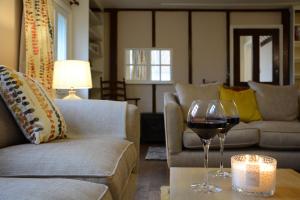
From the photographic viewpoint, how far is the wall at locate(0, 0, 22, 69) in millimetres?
2805

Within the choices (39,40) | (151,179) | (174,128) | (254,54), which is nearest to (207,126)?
(174,128)

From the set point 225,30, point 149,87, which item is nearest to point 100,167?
point 149,87

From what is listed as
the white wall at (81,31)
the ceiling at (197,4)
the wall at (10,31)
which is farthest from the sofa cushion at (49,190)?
the ceiling at (197,4)

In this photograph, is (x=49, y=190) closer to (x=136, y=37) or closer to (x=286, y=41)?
(x=136, y=37)

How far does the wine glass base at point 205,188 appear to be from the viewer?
1.11m

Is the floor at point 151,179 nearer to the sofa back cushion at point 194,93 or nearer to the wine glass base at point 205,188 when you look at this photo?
the sofa back cushion at point 194,93

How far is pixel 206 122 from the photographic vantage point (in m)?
1.13

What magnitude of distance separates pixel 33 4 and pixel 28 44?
403mm

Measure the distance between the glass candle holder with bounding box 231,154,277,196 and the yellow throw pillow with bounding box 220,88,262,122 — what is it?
2.44 meters

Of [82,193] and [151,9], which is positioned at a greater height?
[151,9]

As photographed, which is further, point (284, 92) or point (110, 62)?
point (110, 62)

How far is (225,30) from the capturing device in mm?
6789

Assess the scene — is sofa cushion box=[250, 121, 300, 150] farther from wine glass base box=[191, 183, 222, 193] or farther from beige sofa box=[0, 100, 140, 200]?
wine glass base box=[191, 183, 222, 193]

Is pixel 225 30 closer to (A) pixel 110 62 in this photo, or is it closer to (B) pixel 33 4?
(A) pixel 110 62
